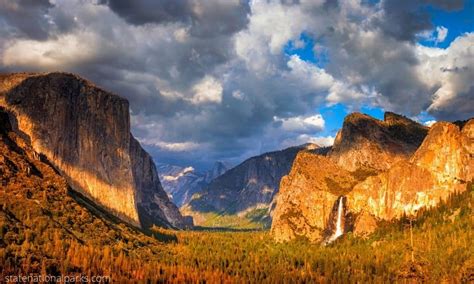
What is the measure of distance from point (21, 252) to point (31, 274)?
23.2 metres

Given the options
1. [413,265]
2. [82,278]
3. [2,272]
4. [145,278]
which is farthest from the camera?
[145,278]

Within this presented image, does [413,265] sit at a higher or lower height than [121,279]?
higher

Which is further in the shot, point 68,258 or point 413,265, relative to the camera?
point 68,258

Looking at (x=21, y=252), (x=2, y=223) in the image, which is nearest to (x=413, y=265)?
(x=21, y=252)

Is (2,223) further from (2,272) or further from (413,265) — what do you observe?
(413,265)

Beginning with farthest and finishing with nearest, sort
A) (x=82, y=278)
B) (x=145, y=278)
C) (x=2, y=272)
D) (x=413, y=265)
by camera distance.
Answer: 1. (x=145, y=278)
2. (x=82, y=278)
3. (x=2, y=272)
4. (x=413, y=265)

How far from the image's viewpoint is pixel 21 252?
602 ft

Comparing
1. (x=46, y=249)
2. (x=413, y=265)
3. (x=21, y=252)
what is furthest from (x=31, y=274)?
(x=413, y=265)

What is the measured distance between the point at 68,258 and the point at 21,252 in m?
18.6

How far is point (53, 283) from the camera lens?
165125 mm

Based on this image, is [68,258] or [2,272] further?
[68,258]

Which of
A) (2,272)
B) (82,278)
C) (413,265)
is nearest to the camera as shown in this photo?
(413,265)

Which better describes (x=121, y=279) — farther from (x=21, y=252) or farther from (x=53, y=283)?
(x=21, y=252)

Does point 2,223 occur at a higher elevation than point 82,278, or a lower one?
higher
